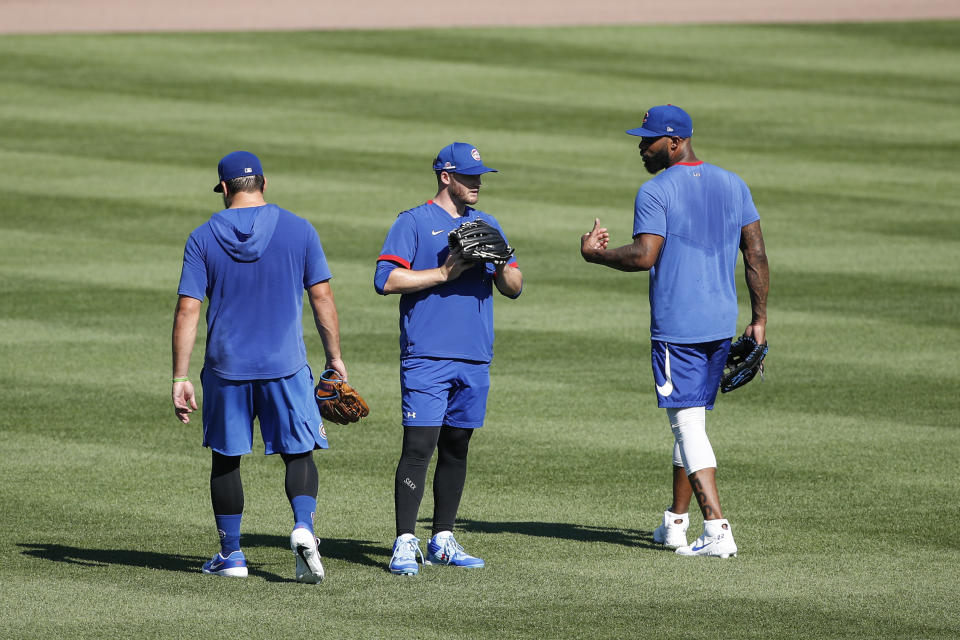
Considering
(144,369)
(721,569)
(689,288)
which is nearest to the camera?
(721,569)

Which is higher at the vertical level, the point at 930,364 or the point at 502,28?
the point at 502,28

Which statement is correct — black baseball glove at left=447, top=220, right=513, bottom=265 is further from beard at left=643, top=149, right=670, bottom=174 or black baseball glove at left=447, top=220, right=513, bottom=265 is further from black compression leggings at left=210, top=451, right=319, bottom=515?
black compression leggings at left=210, top=451, right=319, bottom=515

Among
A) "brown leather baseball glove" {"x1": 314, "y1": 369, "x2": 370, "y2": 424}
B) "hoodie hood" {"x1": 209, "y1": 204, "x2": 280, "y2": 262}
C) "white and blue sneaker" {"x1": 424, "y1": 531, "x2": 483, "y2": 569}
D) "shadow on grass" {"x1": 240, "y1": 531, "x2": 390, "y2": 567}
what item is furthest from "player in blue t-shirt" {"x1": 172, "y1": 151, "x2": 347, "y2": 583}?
"white and blue sneaker" {"x1": 424, "y1": 531, "x2": 483, "y2": 569}

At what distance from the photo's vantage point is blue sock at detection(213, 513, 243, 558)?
278 inches

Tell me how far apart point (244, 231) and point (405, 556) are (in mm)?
1673

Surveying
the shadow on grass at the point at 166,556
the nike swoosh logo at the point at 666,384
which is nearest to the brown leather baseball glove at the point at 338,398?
the shadow on grass at the point at 166,556

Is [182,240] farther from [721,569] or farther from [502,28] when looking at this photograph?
[502,28]

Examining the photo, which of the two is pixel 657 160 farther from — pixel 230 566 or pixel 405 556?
pixel 230 566

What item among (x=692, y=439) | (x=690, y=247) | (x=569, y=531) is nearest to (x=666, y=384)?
(x=692, y=439)

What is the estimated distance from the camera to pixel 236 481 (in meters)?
7.18

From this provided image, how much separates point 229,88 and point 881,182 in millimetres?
11295

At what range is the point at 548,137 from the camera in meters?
23.6

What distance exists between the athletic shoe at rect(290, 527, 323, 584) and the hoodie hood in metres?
1.26

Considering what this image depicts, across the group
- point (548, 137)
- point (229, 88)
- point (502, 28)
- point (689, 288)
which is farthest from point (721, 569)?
point (502, 28)
